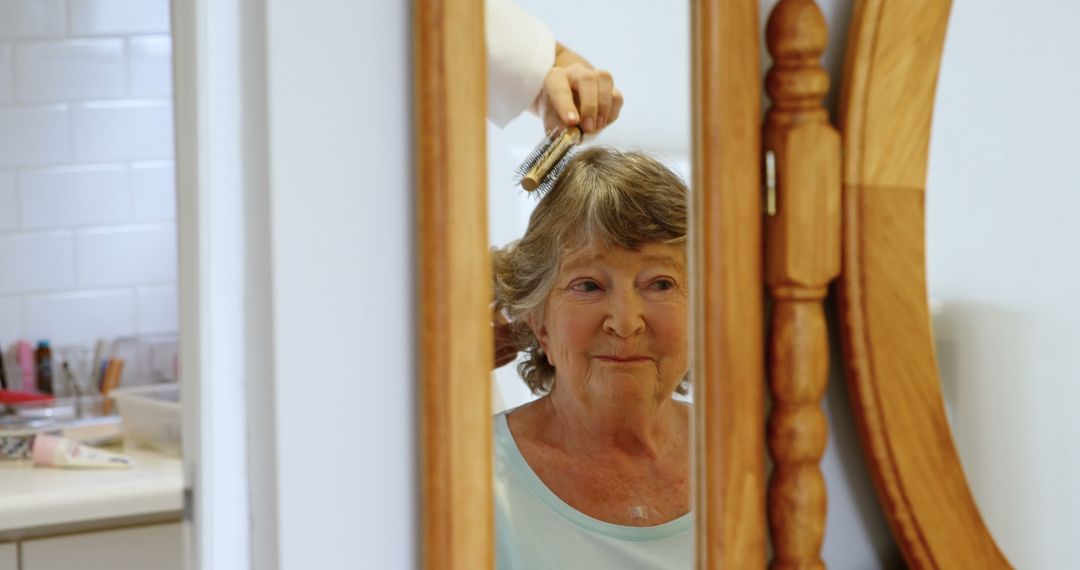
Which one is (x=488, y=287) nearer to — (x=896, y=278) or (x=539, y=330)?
(x=539, y=330)

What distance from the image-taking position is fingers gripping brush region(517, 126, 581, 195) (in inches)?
27.2

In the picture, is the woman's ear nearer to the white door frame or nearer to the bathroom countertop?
the white door frame

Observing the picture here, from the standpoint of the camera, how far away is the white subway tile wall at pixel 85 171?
211 centimetres

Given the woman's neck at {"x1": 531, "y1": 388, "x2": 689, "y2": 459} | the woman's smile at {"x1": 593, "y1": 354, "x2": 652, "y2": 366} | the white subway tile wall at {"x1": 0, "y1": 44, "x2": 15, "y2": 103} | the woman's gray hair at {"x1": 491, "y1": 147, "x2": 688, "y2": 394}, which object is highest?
the white subway tile wall at {"x1": 0, "y1": 44, "x2": 15, "y2": 103}

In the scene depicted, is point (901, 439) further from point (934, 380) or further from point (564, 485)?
point (564, 485)

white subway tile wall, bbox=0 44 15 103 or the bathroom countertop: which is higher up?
white subway tile wall, bbox=0 44 15 103

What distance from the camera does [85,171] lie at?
7.03ft

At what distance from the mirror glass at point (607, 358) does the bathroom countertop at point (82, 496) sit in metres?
0.98

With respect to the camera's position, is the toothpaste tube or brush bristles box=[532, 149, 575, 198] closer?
brush bristles box=[532, 149, 575, 198]

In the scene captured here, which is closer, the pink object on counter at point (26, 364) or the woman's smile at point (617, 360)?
the woman's smile at point (617, 360)

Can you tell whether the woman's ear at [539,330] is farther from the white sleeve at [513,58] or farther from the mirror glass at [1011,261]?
the mirror glass at [1011,261]

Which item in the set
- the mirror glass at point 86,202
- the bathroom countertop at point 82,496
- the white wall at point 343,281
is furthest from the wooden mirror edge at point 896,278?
the mirror glass at point 86,202

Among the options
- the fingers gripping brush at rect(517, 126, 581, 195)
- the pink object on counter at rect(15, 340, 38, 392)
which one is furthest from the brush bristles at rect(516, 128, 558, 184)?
the pink object on counter at rect(15, 340, 38, 392)

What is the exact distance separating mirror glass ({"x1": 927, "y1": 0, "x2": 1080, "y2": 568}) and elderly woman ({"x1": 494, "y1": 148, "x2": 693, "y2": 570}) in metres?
0.19
